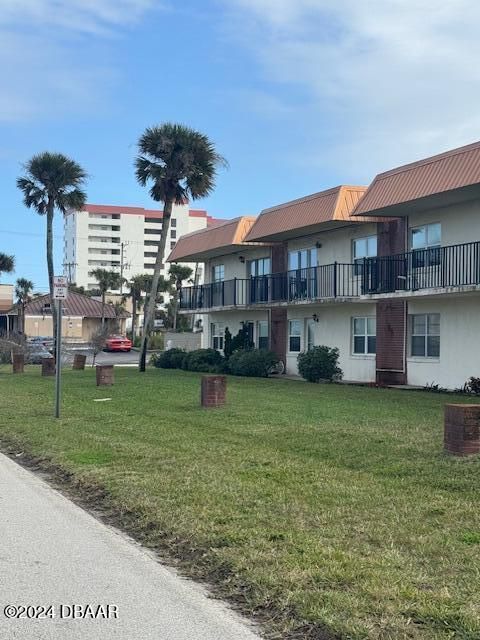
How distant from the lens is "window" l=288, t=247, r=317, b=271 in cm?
3052

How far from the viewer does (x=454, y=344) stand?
76.2ft

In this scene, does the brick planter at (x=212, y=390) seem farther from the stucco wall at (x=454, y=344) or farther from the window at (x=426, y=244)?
the window at (x=426, y=244)

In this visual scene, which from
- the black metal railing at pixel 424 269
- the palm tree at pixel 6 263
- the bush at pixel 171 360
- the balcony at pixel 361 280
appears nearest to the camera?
the black metal railing at pixel 424 269

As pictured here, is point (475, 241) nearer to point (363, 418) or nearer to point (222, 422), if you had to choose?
point (363, 418)

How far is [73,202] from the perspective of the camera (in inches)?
1559

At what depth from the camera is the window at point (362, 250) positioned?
26.9 meters

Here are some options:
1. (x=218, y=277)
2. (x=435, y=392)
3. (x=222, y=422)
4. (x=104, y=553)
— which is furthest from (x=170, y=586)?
(x=218, y=277)

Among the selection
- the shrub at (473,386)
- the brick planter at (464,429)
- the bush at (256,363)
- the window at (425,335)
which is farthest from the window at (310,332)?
the brick planter at (464,429)

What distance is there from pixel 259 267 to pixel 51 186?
38.6ft

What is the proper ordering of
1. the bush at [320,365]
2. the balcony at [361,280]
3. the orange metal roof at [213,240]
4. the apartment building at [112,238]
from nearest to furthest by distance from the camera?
the balcony at [361,280] → the bush at [320,365] → the orange metal roof at [213,240] → the apartment building at [112,238]

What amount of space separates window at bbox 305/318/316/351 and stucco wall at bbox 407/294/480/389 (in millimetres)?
6646

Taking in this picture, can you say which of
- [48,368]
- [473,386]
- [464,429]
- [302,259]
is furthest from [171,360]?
[464,429]

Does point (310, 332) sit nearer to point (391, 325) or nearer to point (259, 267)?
point (259, 267)

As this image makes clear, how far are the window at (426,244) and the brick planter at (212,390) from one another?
909 centimetres
